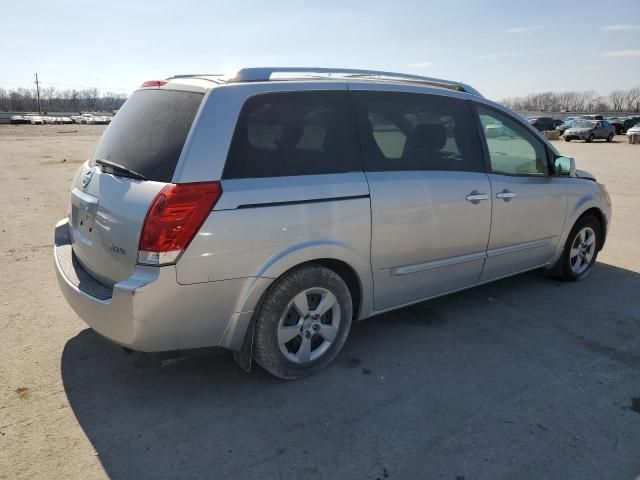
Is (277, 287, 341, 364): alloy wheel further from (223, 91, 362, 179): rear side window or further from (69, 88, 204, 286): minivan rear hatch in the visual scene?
(69, 88, 204, 286): minivan rear hatch

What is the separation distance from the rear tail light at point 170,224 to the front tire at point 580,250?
3.95 meters

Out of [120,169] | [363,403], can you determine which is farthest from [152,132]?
[363,403]

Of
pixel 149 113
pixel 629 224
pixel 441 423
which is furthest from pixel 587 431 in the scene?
pixel 629 224

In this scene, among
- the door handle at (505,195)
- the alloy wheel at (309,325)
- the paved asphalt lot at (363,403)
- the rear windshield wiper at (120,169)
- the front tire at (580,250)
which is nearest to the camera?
the paved asphalt lot at (363,403)

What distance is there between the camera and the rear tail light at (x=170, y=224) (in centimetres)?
259

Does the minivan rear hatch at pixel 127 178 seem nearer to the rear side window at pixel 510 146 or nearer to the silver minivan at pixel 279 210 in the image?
the silver minivan at pixel 279 210

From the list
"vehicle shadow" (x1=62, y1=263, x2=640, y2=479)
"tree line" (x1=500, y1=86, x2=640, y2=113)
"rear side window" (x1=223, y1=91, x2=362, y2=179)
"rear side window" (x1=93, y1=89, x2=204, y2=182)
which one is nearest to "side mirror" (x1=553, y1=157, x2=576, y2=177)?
"vehicle shadow" (x1=62, y1=263, x2=640, y2=479)

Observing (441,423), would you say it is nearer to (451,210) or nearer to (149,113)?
(451,210)

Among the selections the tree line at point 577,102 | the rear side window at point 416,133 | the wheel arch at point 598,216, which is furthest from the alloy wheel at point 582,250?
the tree line at point 577,102

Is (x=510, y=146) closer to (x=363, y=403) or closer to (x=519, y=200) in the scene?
(x=519, y=200)

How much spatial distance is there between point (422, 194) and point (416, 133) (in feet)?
1.61

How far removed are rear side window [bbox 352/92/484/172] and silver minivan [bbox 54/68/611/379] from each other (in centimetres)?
1

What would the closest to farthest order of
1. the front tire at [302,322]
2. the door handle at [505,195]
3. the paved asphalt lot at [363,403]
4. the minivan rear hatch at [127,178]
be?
1. the paved asphalt lot at [363,403]
2. the minivan rear hatch at [127,178]
3. the front tire at [302,322]
4. the door handle at [505,195]

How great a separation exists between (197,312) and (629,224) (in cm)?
767
